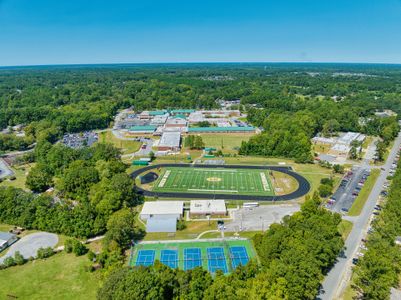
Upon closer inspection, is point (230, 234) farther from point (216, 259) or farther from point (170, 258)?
point (170, 258)

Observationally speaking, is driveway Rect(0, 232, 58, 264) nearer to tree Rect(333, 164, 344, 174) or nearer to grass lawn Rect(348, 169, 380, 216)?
grass lawn Rect(348, 169, 380, 216)

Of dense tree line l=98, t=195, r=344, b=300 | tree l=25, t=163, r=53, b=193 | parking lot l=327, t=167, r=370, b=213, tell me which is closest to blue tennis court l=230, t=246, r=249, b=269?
dense tree line l=98, t=195, r=344, b=300

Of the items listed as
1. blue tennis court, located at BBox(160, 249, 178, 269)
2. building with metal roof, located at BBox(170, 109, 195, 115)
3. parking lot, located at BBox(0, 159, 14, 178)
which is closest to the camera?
blue tennis court, located at BBox(160, 249, 178, 269)

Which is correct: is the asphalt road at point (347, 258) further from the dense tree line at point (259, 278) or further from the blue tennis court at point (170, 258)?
the blue tennis court at point (170, 258)

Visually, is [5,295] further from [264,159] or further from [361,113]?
[361,113]

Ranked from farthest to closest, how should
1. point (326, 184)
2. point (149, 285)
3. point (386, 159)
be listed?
point (386, 159) < point (326, 184) < point (149, 285)

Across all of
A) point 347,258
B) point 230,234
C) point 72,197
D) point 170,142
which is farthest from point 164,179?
point 347,258

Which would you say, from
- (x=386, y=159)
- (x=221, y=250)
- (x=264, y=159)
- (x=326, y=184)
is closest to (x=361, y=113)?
(x=386, y=159)
